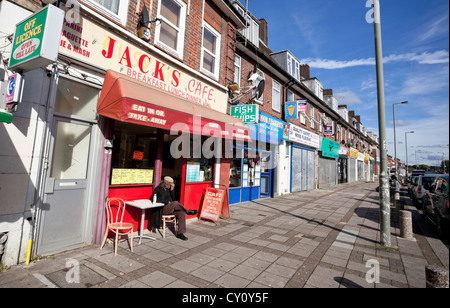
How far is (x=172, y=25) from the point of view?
7.15 meters

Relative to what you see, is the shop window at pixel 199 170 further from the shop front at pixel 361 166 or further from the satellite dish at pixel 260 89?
the shop front at pixel 361 166

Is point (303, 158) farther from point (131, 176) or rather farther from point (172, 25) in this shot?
point (131, 176)

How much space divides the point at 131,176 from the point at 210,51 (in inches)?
232

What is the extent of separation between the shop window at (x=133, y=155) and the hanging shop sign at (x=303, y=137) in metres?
10.7

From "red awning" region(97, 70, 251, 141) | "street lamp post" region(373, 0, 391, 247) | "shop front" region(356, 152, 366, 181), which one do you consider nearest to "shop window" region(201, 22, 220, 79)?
"red awning" region(97, 70, 251, 141)

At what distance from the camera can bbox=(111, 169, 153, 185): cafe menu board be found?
558cm

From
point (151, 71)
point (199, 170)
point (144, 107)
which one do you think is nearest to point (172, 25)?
point (151, 71)

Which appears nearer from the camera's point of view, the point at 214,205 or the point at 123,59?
the point at 123,59

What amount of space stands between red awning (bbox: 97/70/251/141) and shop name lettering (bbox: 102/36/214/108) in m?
0.57

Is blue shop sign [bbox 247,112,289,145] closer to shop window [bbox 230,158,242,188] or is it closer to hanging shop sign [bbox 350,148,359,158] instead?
shop window [bbox 230,158,242,188]

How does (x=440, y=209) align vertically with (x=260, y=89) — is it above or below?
below

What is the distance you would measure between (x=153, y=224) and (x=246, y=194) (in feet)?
20.9
